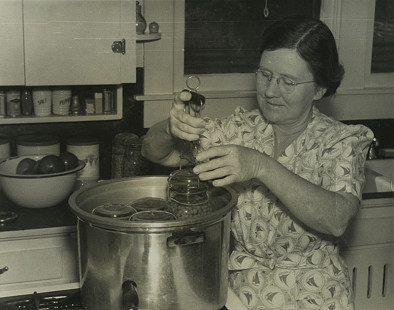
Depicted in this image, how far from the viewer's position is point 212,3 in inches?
89.5

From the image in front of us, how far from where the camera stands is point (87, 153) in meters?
2.13

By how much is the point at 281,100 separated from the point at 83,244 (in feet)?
1.81

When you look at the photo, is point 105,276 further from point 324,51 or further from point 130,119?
point 130,119

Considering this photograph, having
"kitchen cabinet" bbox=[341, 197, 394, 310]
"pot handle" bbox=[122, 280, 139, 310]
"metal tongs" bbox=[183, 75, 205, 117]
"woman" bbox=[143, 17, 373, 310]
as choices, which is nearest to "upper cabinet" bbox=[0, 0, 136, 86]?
"woman" bbox=[143, 17, 373, 310]

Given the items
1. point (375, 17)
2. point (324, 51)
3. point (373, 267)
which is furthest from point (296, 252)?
point (375, 17)

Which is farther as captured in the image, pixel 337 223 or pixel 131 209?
pixel 337 223

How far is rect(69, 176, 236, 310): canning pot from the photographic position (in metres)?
0.91

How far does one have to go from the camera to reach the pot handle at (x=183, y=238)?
913mm

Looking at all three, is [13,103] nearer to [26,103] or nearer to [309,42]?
[26,103]

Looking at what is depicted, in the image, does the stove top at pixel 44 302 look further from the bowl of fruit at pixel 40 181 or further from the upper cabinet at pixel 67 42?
the upper cabinet at pixel 67 42

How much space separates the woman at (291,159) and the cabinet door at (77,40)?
572mm

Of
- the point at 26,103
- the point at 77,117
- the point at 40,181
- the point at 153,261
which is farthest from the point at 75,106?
the point at 153,261

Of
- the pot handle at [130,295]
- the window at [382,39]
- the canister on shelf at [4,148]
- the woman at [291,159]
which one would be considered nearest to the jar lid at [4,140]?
the canister on shelf at [4,148]

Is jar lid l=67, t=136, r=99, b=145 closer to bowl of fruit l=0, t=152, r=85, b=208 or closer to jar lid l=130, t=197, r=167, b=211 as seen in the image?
bowl of fruit l=0, t=152, r=85, b=208
